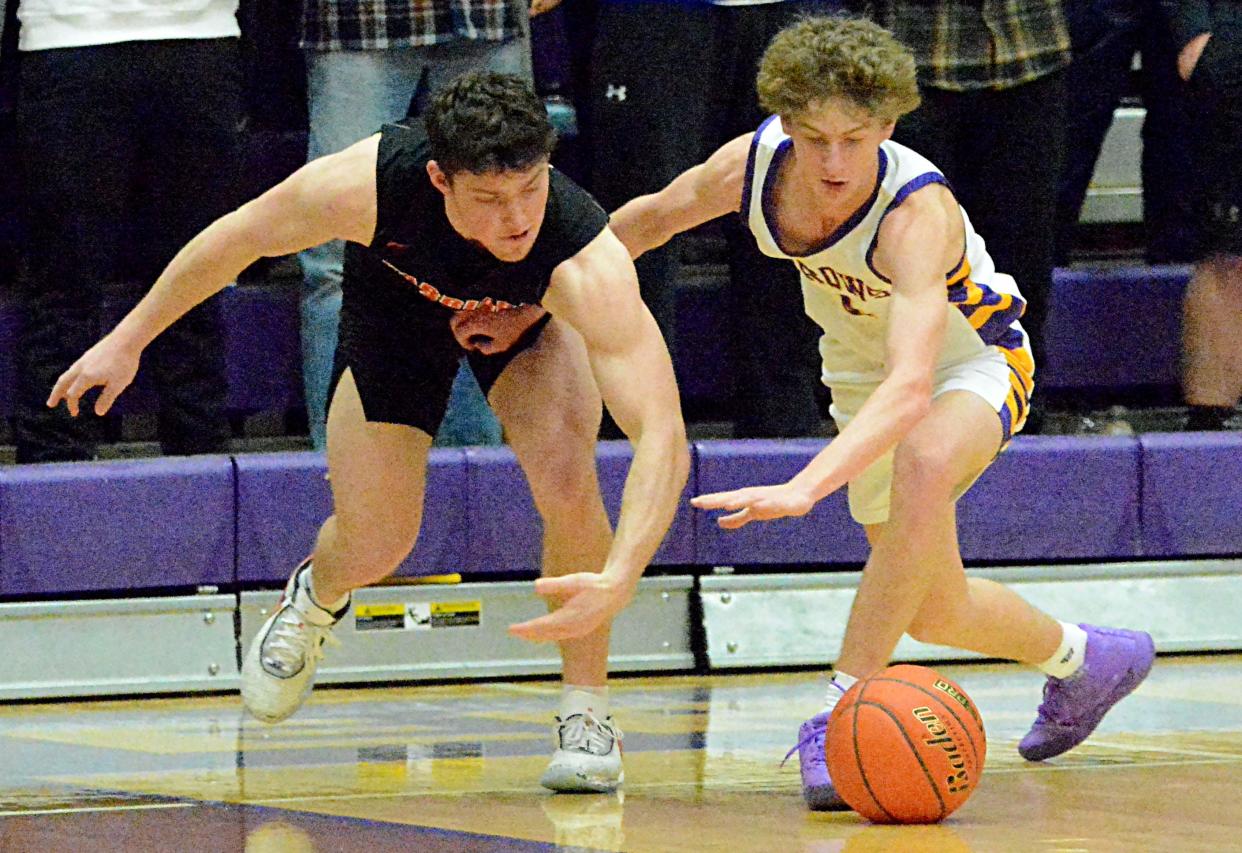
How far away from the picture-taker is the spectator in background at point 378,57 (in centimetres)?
603

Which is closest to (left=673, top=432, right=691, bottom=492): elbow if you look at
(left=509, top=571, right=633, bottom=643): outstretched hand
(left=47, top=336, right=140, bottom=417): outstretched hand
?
(left=509, top=571, right=633, bottom=643): outstretched hand

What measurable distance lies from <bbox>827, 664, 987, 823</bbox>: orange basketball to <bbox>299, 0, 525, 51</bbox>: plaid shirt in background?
261 cm

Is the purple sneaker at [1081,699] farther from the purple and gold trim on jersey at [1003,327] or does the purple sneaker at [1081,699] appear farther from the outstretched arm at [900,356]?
the outstretched arm at [900,356]

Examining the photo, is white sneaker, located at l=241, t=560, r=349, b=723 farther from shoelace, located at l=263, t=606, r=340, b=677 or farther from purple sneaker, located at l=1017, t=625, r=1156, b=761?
purple sneaker, located at l=1017, t=625, r=1156, b=761

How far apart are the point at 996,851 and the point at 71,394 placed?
1984 millimetres

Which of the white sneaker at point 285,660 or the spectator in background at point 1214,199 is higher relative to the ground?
the spectator in background at point 1214,199

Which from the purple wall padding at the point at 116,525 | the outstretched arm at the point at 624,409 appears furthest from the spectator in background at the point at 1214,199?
the outstretched arm at the point at 624,409

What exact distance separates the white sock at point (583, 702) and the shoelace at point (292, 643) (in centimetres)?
68

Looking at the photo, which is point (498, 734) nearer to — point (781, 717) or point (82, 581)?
point (781, 717)

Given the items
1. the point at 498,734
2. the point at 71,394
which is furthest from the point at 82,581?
the point at 71,394

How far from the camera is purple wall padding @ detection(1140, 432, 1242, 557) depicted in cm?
679

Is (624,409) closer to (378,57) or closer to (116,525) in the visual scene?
(378,57)

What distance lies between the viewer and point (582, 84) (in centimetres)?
691

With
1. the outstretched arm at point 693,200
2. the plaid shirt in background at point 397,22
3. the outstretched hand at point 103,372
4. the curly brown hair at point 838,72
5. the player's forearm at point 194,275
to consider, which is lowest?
the outstretched hand at point 103,372
